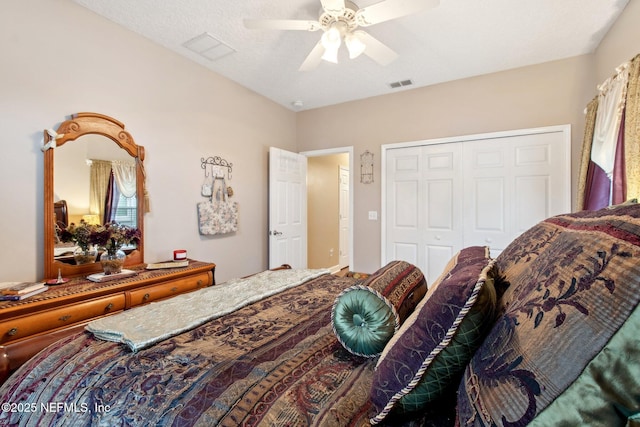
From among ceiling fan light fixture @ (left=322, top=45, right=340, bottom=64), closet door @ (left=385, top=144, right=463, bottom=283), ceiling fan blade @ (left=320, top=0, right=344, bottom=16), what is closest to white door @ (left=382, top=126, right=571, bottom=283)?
closet door @ (left=385, top=144, right=463, bottom=283)

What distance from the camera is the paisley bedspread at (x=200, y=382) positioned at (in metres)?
0.77

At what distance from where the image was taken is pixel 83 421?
86cm

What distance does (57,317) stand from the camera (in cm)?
169

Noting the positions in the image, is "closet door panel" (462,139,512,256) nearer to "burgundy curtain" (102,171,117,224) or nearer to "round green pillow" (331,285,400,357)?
"round green pillow" (331,285,400,357)

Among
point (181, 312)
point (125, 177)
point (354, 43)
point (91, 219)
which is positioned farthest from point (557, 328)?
point (125, 177)

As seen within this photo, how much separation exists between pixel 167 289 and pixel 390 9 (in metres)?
2.54

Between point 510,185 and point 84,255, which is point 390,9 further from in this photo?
point 84,255

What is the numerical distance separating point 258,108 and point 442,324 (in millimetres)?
3703

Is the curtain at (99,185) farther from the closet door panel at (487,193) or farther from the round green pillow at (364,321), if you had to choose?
the closet door panel at (487,193)

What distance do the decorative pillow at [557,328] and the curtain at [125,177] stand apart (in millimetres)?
2735

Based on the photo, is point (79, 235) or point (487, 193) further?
point (487, 193)

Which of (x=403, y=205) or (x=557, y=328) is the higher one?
(x=403, y=205)

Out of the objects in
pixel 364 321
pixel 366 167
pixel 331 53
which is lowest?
pixel 364 321

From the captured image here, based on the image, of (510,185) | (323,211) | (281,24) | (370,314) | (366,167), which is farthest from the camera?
(323,211)
